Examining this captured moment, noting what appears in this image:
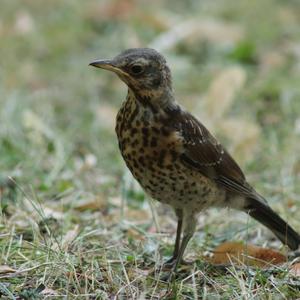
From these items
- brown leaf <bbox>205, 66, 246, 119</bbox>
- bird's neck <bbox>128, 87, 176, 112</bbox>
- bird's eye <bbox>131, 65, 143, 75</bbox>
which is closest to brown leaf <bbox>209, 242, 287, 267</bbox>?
bird's neck <bbox>128, 87, 176, 112</bbox>

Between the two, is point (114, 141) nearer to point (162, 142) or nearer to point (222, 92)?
point (222, 92)

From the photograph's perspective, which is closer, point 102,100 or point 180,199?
point 180,199

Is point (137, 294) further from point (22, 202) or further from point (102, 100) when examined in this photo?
point (102, 100)

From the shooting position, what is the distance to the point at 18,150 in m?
6.66

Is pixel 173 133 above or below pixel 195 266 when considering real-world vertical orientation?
above

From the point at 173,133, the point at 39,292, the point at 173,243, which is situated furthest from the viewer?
the point at 173,243

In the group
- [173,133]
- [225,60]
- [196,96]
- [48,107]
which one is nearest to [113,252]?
[173,133]

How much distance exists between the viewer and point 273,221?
523 centimetres

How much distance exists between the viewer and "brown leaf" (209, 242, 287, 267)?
15.3 feet

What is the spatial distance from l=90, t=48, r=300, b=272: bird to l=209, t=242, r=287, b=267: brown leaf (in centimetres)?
22

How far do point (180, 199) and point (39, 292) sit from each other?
1.10 meters

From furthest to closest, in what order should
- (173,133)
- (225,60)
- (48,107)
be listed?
(225,60)
(48,107)
(173,133)

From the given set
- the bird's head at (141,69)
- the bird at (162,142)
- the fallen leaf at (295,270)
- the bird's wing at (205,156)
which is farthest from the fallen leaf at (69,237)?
the fallen leaf at (295,270)

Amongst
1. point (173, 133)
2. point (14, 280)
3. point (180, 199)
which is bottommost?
point (14, 280)
